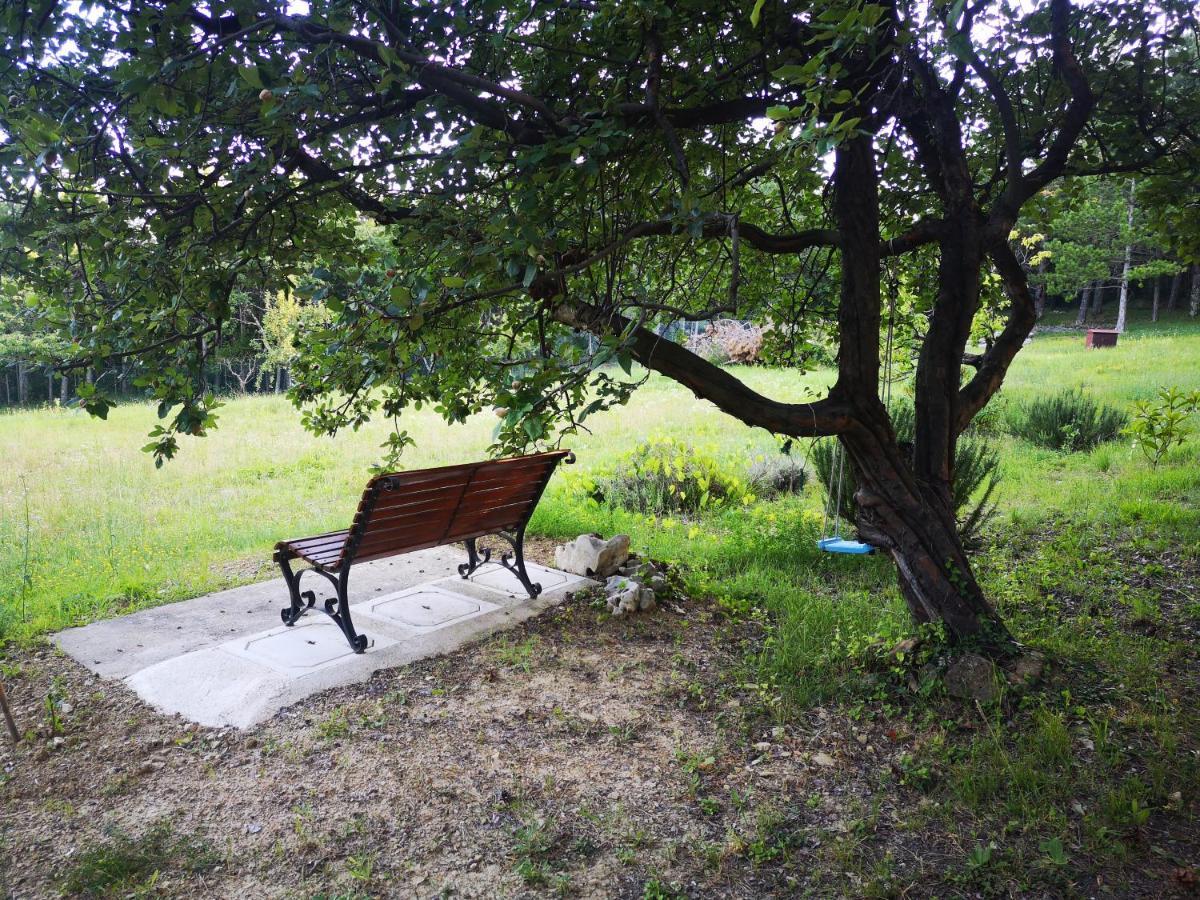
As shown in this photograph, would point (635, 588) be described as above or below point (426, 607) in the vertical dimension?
above

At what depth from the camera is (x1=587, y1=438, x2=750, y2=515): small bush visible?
6.82m

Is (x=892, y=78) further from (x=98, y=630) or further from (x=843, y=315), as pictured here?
(x=98, y=630)

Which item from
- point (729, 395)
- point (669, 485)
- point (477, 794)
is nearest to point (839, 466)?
point (729, 395)

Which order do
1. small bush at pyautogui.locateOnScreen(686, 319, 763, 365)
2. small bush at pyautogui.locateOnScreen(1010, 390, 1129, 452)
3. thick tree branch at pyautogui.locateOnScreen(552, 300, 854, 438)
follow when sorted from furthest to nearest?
small bush at pyautogui.locateOnScreen(686, 319, 763, 365) → small bush at pyautogui.locateOnScreen(1010, 390, 1129, 452) → thick tree branch at pyautogui.locateOnScreen(552, 300, 854, 438)

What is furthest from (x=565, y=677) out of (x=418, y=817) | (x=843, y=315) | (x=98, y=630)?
(x=98, y=630)

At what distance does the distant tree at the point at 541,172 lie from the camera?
212cm

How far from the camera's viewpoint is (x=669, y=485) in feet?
22.8

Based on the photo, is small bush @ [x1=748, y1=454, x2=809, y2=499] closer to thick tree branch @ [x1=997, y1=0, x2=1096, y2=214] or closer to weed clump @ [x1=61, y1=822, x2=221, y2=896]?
thick tree branch @ [x1=997, y1=0, x2=1096, y2=214]

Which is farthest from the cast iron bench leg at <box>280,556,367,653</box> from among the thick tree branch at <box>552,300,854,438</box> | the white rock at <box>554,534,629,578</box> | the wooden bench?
the thick tree branch at <box>552,300,854,438</box>

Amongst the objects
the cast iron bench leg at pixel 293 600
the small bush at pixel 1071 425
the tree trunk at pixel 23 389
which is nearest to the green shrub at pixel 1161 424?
the small bush at pixel 1071 425

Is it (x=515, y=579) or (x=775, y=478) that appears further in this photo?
(x=775, y=478)

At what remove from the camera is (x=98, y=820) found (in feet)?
8.62

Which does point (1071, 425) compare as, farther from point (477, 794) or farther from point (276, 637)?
point (276, 637)

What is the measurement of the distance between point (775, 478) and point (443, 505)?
14.0 ft
